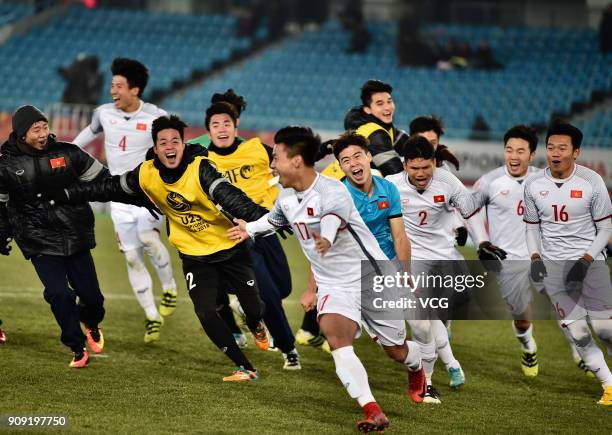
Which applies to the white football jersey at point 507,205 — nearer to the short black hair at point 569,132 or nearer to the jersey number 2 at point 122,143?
the short black hair at point 569,132

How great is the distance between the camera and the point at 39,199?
27.9ft

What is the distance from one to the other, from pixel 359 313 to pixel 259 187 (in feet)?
8.79

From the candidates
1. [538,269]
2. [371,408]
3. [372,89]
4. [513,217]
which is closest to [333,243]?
[371,408]

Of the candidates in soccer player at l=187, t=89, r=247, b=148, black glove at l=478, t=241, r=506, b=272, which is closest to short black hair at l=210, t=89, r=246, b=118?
soccer player at l=187, t=89, r=247, b=148

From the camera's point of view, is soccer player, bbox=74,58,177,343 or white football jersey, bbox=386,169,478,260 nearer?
white football jersey, bbox=386,169,478,260

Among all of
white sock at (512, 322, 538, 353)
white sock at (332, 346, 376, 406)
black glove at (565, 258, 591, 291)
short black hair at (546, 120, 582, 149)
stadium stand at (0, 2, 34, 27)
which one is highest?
stadium stand at (0, 2, 34, 27)

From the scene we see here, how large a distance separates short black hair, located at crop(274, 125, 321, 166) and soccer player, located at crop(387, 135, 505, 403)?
1.51 meters

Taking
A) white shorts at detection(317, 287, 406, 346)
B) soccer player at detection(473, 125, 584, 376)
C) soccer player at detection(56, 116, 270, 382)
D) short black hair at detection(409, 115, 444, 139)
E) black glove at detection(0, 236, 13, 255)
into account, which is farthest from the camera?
short black hair at detection(409, 115, 444, 139)

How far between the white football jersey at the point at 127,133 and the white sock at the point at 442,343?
372 centimetres

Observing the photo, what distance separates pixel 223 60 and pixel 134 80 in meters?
20.9

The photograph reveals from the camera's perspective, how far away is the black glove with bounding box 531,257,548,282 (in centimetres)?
838

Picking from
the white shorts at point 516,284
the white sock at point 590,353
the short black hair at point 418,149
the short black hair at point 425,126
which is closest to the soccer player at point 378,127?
the short black hair at point 425,126

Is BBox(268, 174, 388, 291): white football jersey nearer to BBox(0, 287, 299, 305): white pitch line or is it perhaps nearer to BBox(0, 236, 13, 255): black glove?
BBox(0, 236, 13, 255): black glove

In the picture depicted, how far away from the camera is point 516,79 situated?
90.2ft
